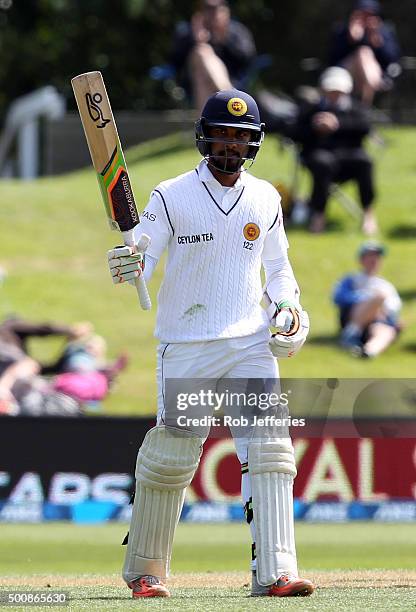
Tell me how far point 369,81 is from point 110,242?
335 cm

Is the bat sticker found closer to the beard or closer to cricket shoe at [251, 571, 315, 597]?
the beard

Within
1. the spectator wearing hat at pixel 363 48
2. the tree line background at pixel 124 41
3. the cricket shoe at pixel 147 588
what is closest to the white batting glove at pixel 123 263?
the cricket shoe at pixel 147 588

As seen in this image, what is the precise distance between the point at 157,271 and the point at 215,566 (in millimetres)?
7045

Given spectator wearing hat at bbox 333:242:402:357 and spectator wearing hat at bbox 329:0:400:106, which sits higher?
spectator wearing hat at bbox 329:0:400:106

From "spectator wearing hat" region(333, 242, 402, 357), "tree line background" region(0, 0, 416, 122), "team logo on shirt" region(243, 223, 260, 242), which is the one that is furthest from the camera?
"tree line background" region(0, 0, 416, 122)

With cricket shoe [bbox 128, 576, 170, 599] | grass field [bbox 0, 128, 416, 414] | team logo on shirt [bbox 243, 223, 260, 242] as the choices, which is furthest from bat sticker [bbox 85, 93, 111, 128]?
grass field [bbox 0, 128, 416, 414]

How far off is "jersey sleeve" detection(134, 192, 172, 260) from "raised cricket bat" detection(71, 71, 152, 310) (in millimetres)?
53

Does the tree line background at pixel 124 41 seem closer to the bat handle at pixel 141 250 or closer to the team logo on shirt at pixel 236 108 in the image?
the team logo on shirt at pixel 236 108

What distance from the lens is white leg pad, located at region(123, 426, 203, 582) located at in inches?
200

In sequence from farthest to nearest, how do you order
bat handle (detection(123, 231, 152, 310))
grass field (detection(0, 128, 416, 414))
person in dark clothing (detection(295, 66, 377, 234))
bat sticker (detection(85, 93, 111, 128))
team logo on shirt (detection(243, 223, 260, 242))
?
person in dark clothing (detection(295, 66, 377, 234)) < grass field (detection(0, 128, 416, 414)) < team logo on shirt (detection(243, 223, 260, 242)) < bat sticker (detection(85, 93, 111, 128)) < bat handle (detection(123, 231, 152, 310))

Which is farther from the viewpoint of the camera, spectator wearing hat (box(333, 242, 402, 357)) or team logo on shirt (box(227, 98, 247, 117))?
spectator wearing hat (box(333, 242, 402, 357))

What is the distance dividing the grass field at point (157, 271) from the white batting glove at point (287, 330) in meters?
6.31

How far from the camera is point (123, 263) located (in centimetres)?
486

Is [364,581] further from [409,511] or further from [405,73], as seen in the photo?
[405,73]
